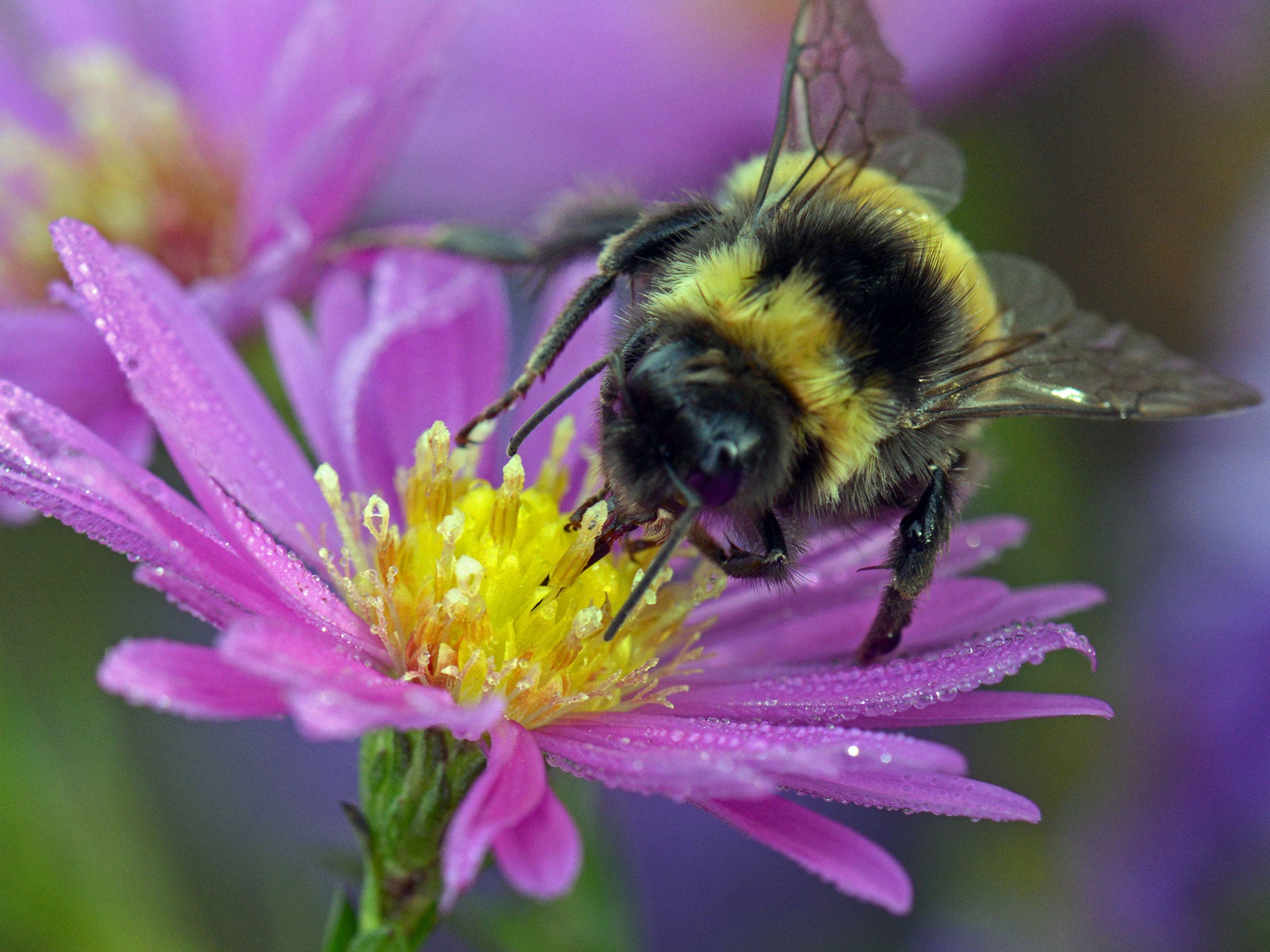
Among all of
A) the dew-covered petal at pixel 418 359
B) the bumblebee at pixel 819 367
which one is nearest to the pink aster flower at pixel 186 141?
the dew-covered petal at pixel 418 359

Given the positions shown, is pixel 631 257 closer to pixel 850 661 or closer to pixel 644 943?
pixel 850 661

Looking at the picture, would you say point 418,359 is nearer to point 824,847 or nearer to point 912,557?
point 912,557

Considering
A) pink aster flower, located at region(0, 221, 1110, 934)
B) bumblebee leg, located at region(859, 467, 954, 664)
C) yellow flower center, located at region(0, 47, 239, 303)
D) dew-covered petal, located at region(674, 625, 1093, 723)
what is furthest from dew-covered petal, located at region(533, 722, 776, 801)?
yellow flower center, located at region(0, 47, 239, 303)

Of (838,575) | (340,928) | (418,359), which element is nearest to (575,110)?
(418,359)

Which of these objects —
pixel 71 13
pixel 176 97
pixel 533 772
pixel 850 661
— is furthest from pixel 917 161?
pixel 71 13

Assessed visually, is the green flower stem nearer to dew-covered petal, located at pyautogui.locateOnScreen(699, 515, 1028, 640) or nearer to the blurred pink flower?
dew-covered petal, located at pyautogui.locateOnScreen(699, 515, 1028, 640)

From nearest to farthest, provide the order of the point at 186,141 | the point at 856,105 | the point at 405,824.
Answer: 1. the point at 405,824
2. the point at 856,105
3. the point at 186,141
